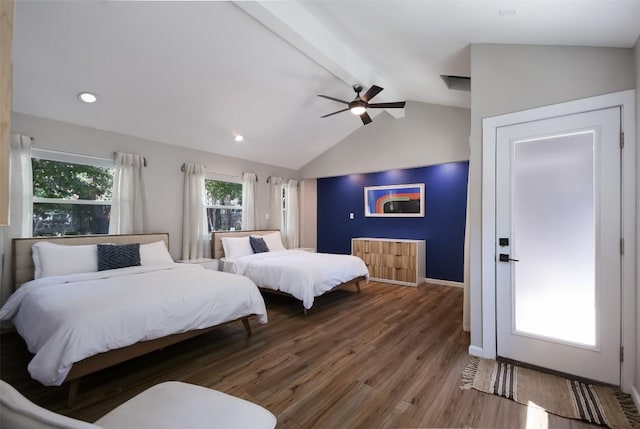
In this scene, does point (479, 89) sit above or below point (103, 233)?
above

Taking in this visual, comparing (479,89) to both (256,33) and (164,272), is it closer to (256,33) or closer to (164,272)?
(256,33)

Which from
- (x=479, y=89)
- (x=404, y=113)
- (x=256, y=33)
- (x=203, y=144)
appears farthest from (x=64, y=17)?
(x=404, y=113)

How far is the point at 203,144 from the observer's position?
505 centimetres

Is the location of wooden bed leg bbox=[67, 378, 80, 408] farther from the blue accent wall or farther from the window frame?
the blue accent wall

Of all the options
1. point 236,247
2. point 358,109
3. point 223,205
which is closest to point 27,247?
point 236,247

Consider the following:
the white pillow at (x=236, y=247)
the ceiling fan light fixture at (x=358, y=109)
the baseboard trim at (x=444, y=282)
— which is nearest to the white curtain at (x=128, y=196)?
the white pillow at (x=236, y=247)

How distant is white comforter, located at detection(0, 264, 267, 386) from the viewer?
1.90 m

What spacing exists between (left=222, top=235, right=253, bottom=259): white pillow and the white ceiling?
183 centimetres

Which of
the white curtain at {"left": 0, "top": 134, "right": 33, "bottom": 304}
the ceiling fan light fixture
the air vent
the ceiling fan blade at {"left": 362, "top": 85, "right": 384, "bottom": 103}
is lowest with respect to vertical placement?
the white curtain at {"left": 0, "top": 134, "right": 33, "bottom": 304}

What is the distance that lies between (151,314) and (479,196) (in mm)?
3108

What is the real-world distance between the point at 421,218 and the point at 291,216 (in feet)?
9.77

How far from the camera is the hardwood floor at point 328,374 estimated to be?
1879 mm

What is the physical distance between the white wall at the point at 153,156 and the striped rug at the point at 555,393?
4555 mm

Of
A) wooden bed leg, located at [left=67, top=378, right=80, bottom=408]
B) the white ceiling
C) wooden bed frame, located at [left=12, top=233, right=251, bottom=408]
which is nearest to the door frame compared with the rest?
the white ceiling
